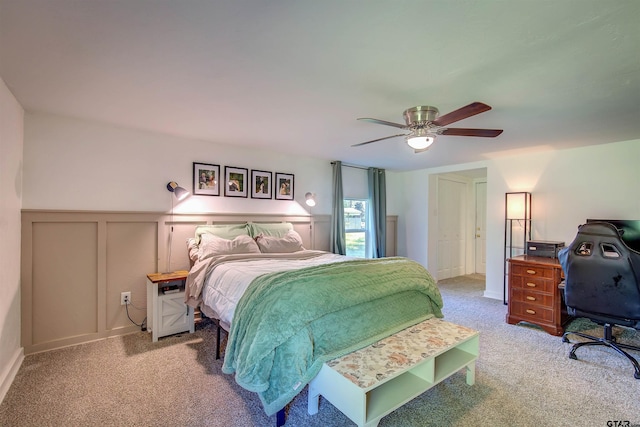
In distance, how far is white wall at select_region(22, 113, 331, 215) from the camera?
2789mm

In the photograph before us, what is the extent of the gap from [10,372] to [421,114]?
148 inches

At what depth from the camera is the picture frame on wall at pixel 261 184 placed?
4102 millimetres

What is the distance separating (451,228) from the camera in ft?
20.1

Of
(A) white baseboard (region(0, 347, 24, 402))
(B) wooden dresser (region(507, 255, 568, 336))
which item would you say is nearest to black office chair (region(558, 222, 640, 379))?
(B) wooden dresser (region(507, 255, 568, 336))

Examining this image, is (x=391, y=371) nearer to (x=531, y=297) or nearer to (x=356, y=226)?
(x=531, y=297)

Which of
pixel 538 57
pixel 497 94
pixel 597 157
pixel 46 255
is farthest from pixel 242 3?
pixel 597 157

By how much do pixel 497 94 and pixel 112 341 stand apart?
416 cm

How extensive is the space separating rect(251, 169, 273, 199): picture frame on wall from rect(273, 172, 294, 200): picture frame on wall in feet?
0.34

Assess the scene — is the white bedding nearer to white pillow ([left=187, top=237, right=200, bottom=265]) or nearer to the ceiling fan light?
white pillow ([left=187, top=237, right=200, bottom=265])

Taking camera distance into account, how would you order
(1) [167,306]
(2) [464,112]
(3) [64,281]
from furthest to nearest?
1. (1) [167,306]
2. (3) [64,281]
3. (2) [464,112]

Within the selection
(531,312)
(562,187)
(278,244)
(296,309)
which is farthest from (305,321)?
(562,187)

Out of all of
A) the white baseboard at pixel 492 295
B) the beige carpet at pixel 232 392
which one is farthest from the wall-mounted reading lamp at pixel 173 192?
the white baseboard at pixel 492 295

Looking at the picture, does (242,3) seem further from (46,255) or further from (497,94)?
(46,255)

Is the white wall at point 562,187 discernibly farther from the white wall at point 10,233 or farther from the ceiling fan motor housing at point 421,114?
the white wall at point 10,233
